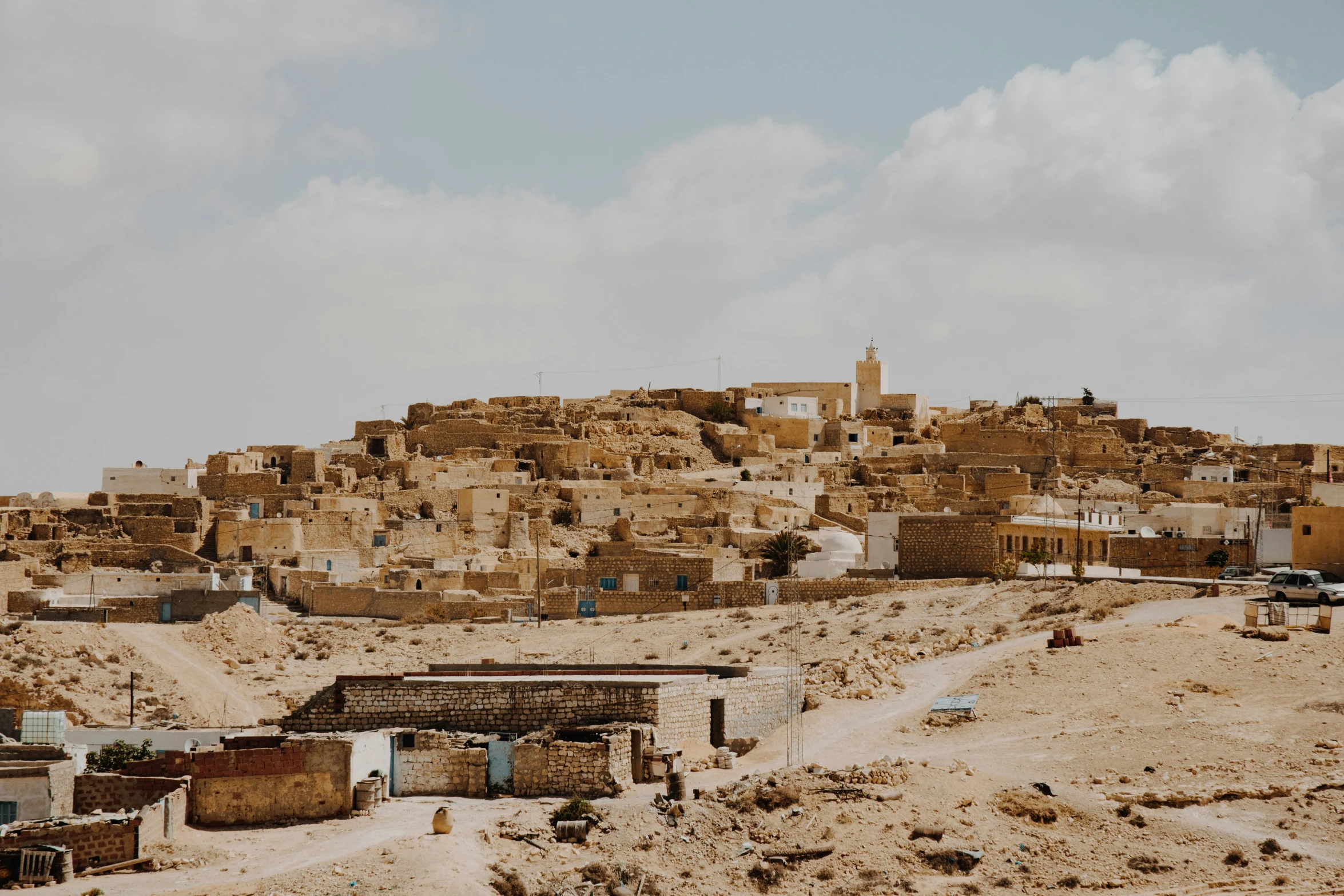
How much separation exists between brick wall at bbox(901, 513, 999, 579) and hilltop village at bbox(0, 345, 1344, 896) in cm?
5

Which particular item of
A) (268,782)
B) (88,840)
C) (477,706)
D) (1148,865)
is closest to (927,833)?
(1148,865)

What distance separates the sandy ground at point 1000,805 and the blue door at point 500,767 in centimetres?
40

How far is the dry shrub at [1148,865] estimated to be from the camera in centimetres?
1549

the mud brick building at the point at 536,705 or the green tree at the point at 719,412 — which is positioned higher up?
the green tree at the point at 719,412

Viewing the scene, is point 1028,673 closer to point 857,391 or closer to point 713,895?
point 713,895

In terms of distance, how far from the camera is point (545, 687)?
61.7 ft

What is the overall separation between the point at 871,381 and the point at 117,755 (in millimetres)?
53817

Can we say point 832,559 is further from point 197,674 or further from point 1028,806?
point 1028,806

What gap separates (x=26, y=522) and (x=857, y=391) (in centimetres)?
3684

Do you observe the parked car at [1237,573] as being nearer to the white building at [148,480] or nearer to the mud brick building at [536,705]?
the mud brick building at [536,705]

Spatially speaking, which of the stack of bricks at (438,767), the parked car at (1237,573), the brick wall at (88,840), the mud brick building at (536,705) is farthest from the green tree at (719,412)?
the brick wall at (88,840)

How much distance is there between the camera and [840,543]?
3509 cm

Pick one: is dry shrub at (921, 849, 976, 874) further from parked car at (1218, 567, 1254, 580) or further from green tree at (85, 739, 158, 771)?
parked car at (1218, 567, 1254, 580)

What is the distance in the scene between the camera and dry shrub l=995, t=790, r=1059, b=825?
53.8 feet
